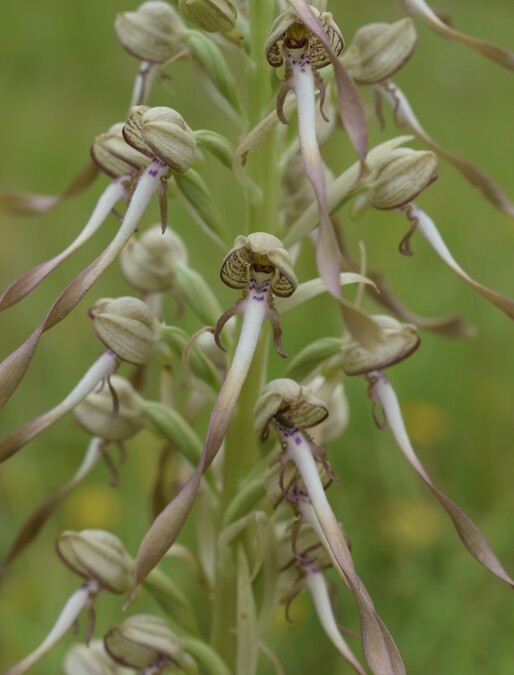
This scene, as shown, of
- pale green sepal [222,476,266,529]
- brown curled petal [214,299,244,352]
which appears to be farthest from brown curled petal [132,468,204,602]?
pale green sepal [222,476,266,529]

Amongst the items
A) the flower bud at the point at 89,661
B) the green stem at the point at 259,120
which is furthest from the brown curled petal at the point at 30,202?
the flower bud at the point at 89,661

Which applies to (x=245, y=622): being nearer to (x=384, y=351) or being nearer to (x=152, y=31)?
(x=384, y=351)

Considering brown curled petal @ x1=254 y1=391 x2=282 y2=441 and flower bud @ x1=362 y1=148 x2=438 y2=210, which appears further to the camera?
flower bud @ x1=362 y1=148 x2=438 y2=210

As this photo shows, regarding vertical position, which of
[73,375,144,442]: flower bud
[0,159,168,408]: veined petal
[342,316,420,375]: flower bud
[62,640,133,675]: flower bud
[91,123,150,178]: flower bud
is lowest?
[62,640,133,675]: flower bud

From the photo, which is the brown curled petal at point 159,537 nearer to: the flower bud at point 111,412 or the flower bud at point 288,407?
the flower bud at point 288,407

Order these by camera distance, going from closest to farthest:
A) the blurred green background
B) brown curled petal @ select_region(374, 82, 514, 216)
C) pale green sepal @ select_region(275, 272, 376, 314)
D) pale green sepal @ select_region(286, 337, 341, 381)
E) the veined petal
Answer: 1. the veined petal
2. pale green sepal @ select_region(275, 272, 376, 314)
3. pale green sepal @ select_region(286, 337, 341, 381)
4. brown curled petal @ select_region(374, 82, 514, 216)
5. the blurred green background

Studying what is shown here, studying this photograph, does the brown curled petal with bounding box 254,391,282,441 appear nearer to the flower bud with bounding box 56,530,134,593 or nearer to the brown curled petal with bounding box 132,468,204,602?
the brown curled petal with bounding box 132,468,204,602

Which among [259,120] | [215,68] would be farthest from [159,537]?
[215,68]
